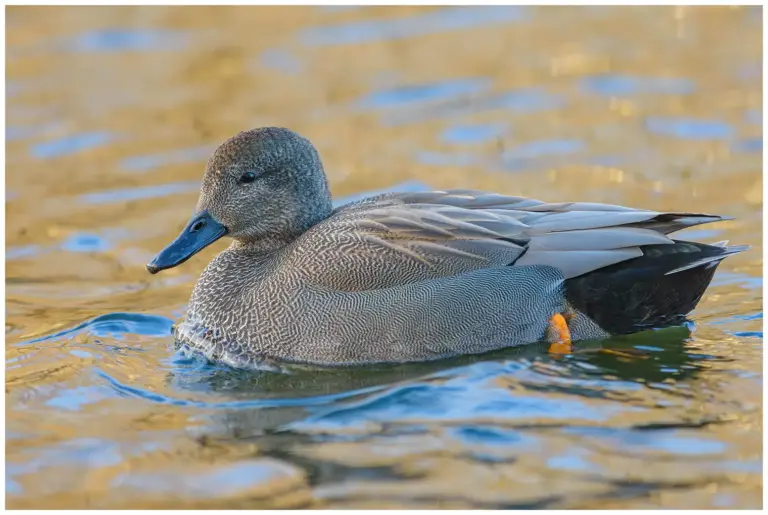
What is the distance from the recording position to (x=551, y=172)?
1007 cm

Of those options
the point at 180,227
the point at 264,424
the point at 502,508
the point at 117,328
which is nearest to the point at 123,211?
the point at 180,227

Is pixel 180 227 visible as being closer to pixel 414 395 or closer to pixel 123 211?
pixel 123 211

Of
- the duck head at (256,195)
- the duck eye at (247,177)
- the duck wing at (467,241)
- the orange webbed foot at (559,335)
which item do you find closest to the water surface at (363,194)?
the orange webbed foot at (559,335)

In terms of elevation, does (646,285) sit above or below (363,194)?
below

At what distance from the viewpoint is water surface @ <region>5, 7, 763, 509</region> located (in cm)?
530

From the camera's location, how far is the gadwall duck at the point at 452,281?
6371mm

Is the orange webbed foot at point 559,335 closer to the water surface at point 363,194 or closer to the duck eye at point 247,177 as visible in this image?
the water surface at point 363,194

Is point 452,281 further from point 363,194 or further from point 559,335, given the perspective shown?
point 363,194

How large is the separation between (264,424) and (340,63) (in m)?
7.20

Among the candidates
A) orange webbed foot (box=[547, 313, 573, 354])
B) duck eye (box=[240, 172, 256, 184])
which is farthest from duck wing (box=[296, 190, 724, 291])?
duck eye (box=[240, 172, 256, 184])

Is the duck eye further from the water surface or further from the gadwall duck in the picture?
the water surface

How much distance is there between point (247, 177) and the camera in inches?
269

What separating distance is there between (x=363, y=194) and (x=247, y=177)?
9.72 feet

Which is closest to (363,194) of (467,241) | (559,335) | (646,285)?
(467,241)
